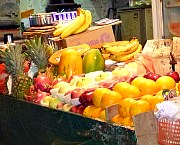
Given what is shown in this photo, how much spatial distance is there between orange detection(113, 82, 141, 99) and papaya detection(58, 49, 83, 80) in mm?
849

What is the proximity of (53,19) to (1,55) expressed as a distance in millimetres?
1266

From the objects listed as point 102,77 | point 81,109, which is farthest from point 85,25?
point 81,109

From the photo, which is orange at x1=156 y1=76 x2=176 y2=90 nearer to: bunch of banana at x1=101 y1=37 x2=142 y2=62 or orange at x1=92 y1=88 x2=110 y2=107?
orange at x1=92 y1=88 x2=110 y2=107

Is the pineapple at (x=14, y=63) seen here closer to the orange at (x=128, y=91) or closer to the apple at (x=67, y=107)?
the apple at (x=67, y=107)

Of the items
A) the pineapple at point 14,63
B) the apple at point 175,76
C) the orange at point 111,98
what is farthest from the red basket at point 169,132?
the pineapple at point 14,63

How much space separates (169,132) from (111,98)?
0.61m

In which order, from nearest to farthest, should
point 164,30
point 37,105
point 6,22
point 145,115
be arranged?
point 145,115 < point 37,105 < point 164,30 < point 6,22

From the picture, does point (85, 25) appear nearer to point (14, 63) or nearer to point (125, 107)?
point (14, 63)

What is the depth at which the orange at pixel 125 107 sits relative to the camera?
193 cm

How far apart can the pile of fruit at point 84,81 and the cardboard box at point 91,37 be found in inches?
8.6

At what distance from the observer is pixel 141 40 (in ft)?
23.0

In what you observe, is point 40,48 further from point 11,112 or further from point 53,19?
point 53,19

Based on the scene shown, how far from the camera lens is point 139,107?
1.89 metres

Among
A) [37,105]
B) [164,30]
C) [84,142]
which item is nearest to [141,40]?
[164,30]
